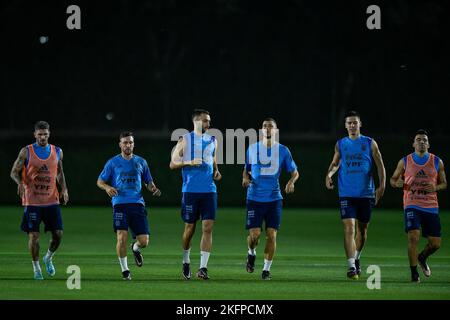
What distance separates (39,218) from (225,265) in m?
3.71

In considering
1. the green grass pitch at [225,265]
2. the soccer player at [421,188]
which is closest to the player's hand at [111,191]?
the green grass pitch at [225,265]

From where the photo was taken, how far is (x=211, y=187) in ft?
53.0

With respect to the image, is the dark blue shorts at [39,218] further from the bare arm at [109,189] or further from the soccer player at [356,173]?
the soccer player at [356,173]

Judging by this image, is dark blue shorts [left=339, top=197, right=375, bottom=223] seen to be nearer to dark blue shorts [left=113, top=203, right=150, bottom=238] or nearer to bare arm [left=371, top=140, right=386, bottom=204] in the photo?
bare arm [left=371, top=140, right=386, bottom=204]

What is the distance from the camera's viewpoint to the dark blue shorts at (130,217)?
51.2 feet

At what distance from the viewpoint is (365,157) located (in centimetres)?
1625

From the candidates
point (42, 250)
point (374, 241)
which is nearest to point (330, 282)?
point (42, 250)

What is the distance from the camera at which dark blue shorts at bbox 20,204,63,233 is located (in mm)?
15797

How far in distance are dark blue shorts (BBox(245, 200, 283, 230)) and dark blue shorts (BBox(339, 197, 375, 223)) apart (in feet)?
3.10

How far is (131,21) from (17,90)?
5399 mm

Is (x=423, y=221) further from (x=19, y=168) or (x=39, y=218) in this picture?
(x=19, y=168)

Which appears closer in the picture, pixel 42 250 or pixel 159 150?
pixel 42 250

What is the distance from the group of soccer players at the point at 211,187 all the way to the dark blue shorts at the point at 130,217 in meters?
0.01

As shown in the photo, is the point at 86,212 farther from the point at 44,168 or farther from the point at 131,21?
the point at 44,168
